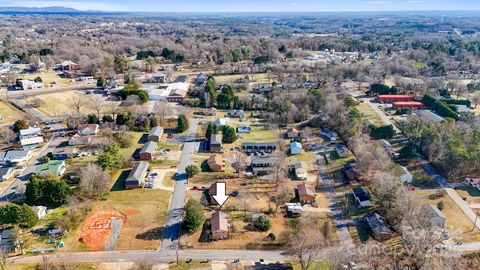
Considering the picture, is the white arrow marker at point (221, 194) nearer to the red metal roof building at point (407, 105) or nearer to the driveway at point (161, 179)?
the driveway at point (161, 179)

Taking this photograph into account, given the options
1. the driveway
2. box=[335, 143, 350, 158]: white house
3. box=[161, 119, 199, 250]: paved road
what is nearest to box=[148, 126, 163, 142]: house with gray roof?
box=[161, 119, 199, 250]: paved road

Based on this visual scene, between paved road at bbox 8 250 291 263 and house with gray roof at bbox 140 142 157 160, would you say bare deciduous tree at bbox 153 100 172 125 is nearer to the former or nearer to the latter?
house with gray roof at bbox 140 142 157 160

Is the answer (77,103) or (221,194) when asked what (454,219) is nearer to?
(221,194)

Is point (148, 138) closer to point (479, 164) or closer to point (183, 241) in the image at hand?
point (183, 241)

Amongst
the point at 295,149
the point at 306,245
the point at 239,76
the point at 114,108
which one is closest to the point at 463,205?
the point at 306,245

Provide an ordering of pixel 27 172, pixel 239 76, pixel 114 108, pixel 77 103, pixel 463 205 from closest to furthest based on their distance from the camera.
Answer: pixel 463 205 → pixel 27 172 → pixel 114 108 → pixel 77 103 → pixel 239 76

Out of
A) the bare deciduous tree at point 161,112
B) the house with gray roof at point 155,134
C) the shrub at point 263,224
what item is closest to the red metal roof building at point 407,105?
the bare deciduous tree at point 161,112
